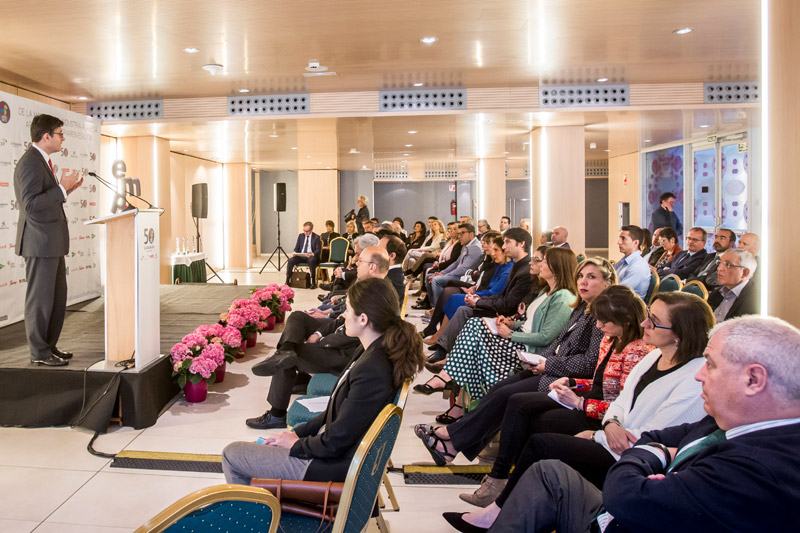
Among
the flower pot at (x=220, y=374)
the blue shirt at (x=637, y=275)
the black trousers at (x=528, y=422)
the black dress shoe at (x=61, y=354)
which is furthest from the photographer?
the blue shirt at (x=637, y=275)

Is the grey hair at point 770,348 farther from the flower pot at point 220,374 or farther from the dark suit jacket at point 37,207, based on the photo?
the flower pot at point 220,374

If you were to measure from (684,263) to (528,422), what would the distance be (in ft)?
17.2

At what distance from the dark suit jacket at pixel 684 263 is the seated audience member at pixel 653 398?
518cm

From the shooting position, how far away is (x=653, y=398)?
2551 millimetres

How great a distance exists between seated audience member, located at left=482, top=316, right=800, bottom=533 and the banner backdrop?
221 inches

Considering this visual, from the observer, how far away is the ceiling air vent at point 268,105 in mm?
8242

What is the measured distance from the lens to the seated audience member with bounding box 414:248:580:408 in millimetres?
3998

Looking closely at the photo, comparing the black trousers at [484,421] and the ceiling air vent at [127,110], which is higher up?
the ceiling air vent at [127,110]

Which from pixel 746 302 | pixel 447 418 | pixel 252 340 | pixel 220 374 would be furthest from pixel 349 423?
pixel 252 340

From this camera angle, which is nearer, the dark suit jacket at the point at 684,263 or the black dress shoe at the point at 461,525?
the black dress shoe at the point at 461,525

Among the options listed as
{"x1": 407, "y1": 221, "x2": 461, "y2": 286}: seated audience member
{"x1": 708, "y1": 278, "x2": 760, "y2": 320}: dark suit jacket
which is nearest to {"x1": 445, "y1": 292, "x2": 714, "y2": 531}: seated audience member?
{"x1": 708, "y1": 278, "x2": 760, "y2": 320}: dark suit jacket

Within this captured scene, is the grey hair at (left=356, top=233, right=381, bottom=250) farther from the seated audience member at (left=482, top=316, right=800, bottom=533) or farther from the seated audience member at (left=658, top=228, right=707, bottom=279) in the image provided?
the seated audience member at (left=482, top=316, right=800, bottom=533)

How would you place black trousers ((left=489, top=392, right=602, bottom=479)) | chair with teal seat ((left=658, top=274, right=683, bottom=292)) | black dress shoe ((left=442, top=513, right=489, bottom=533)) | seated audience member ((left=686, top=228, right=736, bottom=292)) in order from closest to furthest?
1. black dress shoe ((left=442, top=513, right=489, bottom=533))
2. black trousers ((left=489, top=392, right=602, bottom=479))
3. chair with teal seat ((left=658, top=274, right=683, bottom=292))
4. seated audience member ((left=686, top=228, right=736, bottom=292))

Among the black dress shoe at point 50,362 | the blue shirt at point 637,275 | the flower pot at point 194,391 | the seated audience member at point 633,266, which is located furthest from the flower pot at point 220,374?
the blue shirt at point 637,275
